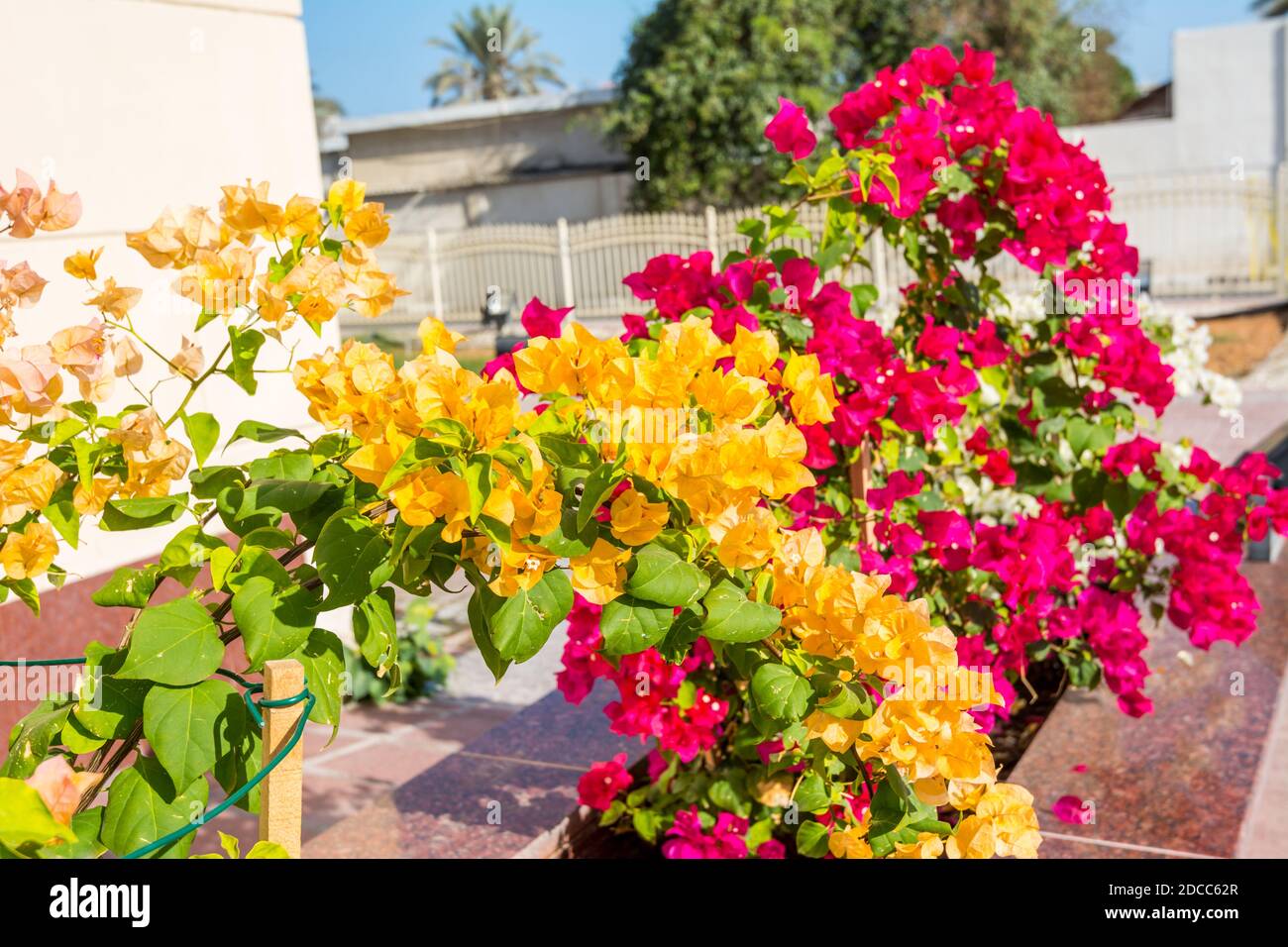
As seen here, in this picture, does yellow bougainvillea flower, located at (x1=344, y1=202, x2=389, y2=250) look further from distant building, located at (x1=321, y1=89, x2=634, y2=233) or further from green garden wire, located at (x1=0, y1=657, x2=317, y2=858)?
distant building, located at (x1=321, y1=89, x2=634, y2=233)

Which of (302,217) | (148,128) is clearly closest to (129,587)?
(302,217)

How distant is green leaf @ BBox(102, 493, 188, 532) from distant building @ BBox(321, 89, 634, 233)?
19.7 metres

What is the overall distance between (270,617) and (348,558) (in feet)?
0.28

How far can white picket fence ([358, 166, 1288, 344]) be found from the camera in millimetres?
16156

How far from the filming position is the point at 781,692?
118cm

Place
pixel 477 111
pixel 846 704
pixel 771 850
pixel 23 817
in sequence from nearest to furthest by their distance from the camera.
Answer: pixel 23 817 < pixel 846 704 < pixel 771 850 < pixel 477 111

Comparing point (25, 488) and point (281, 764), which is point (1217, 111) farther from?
point (281, 764)

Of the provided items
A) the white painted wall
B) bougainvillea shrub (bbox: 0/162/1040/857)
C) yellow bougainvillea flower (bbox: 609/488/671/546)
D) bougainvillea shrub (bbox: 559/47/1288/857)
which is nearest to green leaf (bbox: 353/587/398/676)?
bougainvillea shrub (bbox: 0/162/1040/857)

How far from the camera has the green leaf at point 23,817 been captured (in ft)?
2.56

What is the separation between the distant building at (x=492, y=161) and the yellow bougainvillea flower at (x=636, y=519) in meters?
19.9

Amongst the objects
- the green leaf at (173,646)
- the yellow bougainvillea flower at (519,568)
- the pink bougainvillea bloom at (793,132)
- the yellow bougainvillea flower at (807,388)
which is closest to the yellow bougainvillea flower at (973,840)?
the yellow bougainvillea flower at (807,388)

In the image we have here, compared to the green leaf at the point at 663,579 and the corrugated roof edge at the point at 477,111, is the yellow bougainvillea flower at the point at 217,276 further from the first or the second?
the corrugated roof edge at the point at 477,111

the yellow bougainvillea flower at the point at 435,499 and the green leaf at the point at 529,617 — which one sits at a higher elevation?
the yellow bougainvillea flower at the point at 435,499
